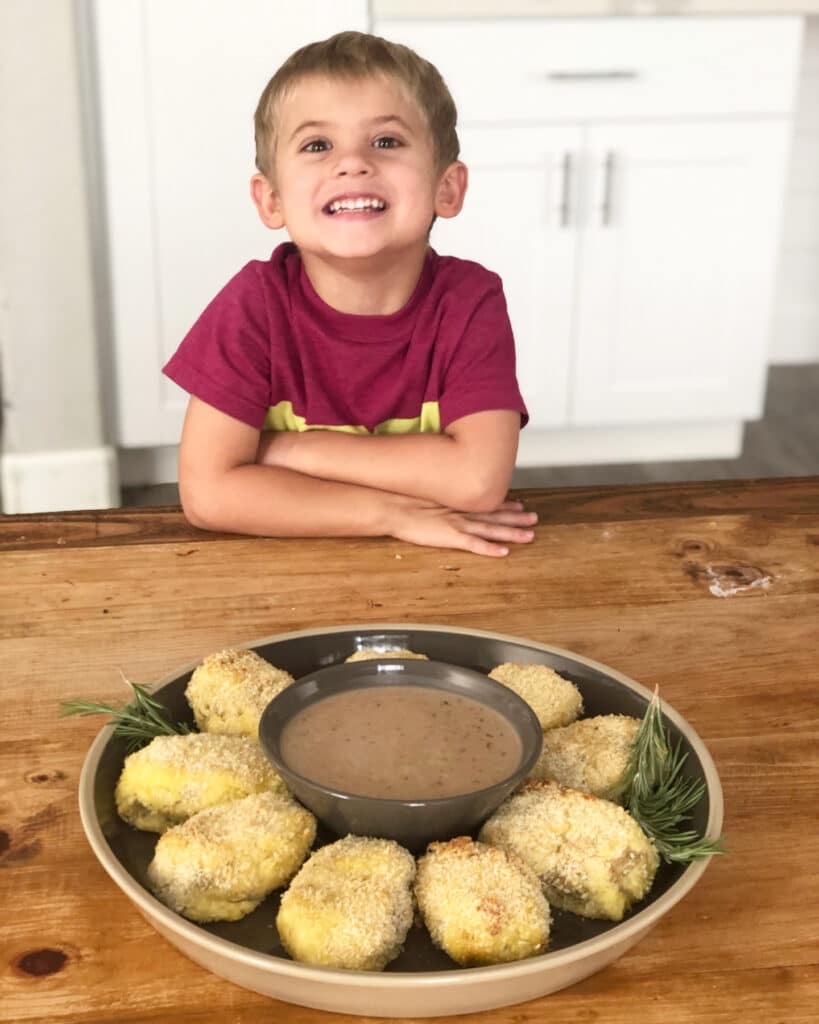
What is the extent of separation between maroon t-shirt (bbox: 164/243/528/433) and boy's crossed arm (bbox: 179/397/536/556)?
7 centimetres

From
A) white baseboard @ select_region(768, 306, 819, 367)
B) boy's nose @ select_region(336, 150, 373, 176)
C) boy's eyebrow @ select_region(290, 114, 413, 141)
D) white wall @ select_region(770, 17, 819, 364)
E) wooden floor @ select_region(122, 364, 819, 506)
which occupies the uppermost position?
boy's eyebrow @ select_region(290, 114, 413, 141)

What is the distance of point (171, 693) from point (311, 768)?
16cm

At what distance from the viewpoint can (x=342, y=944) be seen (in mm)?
587

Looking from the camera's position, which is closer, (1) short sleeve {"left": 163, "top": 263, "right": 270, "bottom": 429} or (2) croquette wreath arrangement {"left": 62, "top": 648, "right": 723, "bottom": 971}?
(2) croquette wreath arrangement {"left": 62, "top": 648, "right": 723, "bottom": 971}

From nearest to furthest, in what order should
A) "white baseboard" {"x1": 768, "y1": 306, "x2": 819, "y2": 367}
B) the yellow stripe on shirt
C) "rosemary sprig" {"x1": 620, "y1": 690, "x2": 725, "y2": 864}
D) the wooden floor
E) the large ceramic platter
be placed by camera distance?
the large ceramic platter < "rosemary sprig" {"x1": 620, "y1": 690, "x2": 725, "y2": 864} < the yellow stripe on shirt < the wooden floor < "white baseboard" {"x1": 768, "y1": 306, "x2": 819, "y2": 367}

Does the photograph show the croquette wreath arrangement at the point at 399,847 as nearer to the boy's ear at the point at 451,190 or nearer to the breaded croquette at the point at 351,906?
the breaded croquette at the point at 351,906

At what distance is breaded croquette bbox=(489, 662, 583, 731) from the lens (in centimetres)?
77

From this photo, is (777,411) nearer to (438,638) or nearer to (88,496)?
(88,496)

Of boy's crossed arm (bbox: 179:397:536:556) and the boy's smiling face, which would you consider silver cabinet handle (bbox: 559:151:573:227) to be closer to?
the boy's smiling face

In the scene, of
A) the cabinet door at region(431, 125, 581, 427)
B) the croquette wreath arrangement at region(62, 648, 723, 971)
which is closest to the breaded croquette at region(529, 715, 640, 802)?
the croquette wreath arrangement at region(62, 648, 723, 971)

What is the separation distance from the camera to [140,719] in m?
0.75

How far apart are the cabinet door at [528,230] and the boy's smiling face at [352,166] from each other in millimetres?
1395

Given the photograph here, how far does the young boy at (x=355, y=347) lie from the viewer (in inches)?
46.8

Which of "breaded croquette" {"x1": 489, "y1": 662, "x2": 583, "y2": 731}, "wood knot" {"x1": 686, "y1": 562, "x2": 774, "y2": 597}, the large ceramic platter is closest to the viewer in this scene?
the large ceramic platter
